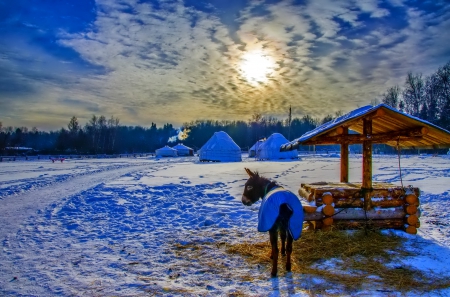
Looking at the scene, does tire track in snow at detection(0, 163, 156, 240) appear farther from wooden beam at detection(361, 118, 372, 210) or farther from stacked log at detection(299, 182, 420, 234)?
wooden beam at detection(361, 118, 372, 210)

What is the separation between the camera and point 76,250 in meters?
5.62

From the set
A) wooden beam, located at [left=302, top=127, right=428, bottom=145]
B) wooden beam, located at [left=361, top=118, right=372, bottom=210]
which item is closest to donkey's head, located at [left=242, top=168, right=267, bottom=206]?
wooden beam, located at [left=302, top=127, right=428, bottom=145]

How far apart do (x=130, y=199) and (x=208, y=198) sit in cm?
303

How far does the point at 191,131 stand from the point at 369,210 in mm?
97772

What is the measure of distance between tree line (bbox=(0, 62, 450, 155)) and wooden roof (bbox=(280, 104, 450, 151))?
159ft

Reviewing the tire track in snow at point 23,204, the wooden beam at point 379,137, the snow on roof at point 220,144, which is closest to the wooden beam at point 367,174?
the wooden beam at point 379,137

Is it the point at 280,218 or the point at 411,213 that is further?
the point at 411,213

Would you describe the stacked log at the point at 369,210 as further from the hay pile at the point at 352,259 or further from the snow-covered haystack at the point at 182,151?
the snow-covered haystack at the point at 182,151

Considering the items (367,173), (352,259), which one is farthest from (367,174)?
(352,259)

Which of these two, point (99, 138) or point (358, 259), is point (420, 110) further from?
point (99, 138)

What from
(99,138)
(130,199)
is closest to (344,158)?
(130,199)

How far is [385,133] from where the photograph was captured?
6.64m

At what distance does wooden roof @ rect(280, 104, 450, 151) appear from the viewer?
5926 millimetres

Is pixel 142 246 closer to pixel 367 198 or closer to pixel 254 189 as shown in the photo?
pixel 254 189
